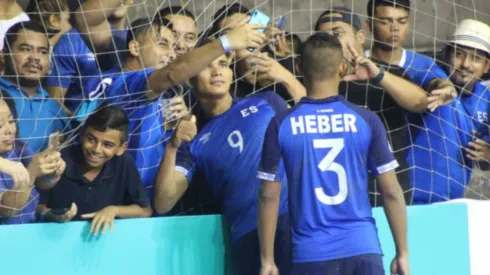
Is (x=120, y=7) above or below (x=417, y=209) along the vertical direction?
above

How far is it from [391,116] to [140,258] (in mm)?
1387

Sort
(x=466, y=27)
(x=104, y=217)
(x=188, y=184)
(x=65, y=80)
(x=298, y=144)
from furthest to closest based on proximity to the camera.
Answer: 1. (x=466, y=27)
2. (x=65, y=80)
3. (x=188, y=184)
4. (x=104, y=217)
5. (x=298, y=144)

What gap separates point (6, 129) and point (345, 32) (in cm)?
160

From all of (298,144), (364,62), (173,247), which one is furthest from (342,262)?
(364,62)

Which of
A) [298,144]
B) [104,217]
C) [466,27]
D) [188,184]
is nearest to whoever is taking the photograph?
[298,144]

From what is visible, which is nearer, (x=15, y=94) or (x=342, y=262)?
(x=342, y=262)

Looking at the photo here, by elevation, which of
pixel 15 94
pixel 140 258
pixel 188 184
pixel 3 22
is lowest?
pixel 140 258

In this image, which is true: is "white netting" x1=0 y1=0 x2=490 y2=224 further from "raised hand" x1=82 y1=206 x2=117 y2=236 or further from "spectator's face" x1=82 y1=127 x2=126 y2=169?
"raised hand" x1=82 y1=206 x2=117 y2=236

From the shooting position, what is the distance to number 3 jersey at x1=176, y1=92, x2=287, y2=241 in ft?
13.3

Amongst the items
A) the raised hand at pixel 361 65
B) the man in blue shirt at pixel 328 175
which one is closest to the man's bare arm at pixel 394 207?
the man in blue shirt at pixel 328 175

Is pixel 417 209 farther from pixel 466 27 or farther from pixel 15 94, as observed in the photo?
pixel 15 94

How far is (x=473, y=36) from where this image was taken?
16.4ft

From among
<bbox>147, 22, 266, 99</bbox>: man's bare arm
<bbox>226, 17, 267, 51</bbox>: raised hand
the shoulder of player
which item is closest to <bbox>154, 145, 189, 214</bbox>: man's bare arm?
<bbox>147, 22, 266, 99</bbox>: man's bare arm

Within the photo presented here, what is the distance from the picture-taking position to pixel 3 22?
4.45 meters
